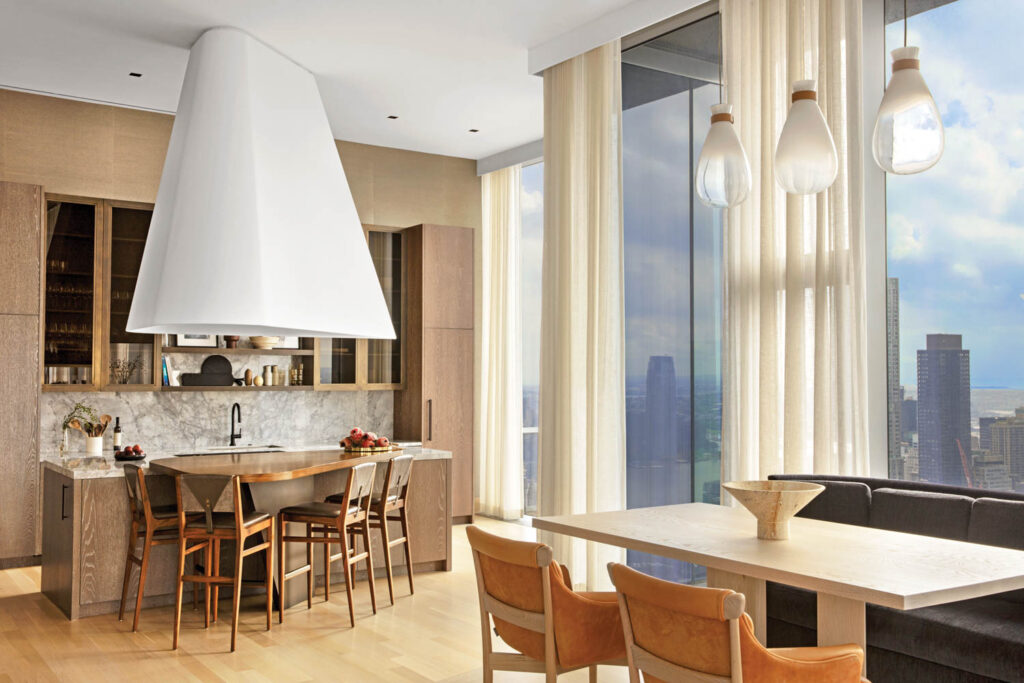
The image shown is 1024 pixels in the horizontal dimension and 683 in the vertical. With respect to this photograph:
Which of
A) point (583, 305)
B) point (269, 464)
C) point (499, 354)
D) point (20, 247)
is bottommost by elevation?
point (269, 464)

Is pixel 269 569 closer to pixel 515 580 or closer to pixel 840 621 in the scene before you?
pixel 515 580

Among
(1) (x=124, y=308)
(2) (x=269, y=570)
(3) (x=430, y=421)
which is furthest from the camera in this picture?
(3) (x=430, y=421)

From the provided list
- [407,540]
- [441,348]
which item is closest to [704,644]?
[407,540]

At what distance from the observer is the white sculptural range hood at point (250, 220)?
492 centimetres

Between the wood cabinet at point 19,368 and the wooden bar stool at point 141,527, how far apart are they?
5.42 ft

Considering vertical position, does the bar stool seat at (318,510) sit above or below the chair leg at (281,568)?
above

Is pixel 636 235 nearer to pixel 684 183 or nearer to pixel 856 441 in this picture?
pixel 684 183

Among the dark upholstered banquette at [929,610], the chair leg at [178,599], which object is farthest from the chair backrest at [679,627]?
the chair leg at [178,599]

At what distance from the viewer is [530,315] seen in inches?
312

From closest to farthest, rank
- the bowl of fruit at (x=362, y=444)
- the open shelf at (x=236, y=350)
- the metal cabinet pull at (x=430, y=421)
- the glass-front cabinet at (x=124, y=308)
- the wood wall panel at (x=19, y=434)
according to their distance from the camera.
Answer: the bowl of fruit at (x=362, y=444) → the wood wall panel at (x=19, y=434) → the glass-front cabinet at (x=124, y=308) → the open shelf at (x=236, y=350) → the metal cabinet pull at (x=430, y=421)

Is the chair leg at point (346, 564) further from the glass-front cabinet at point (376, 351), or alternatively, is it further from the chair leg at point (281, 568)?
the glass-front cabinet at point (376, 351)

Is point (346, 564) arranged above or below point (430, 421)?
below

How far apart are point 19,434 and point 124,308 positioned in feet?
3.70

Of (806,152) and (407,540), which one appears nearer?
(806,152)
